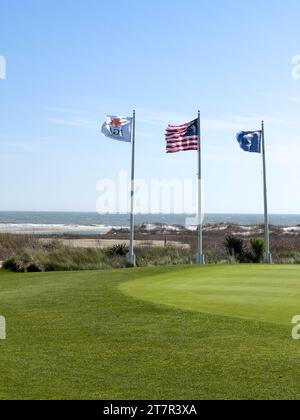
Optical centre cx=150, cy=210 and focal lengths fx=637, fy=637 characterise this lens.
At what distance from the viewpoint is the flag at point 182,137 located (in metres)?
24.8

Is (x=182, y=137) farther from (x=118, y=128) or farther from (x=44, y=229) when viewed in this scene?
(x=44, y=229)

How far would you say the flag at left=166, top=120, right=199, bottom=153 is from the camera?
2484 centimetres

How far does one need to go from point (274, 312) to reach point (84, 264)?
→ 1385cm

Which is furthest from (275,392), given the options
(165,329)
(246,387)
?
(165,329)

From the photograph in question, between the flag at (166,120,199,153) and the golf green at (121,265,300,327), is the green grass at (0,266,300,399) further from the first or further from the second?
the flag at (166,120,199,153)

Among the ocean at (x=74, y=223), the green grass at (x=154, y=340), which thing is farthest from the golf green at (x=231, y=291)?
the ocean at (x=74, y=223)

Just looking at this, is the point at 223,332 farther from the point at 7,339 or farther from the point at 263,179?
the point at 263,179

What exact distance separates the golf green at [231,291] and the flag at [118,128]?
28.2 feet

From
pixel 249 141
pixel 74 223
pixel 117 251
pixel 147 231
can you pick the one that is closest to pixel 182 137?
pixel 249 141

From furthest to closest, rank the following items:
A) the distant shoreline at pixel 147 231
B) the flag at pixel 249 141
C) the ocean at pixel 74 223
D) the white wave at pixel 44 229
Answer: the ocean at pixel 74 223 → the white wave at pixel 44 229 → the distant shoreline at pixel 147 231 → the flag at pixel 249 141

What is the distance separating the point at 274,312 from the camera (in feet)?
36.1

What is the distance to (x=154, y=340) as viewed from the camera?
9.43m

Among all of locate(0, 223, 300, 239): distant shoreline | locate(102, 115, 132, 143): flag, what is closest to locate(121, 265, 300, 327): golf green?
locate(102, 115, 132, 143): flag

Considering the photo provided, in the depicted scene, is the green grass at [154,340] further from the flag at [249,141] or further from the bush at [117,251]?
the flag at [249,141]
